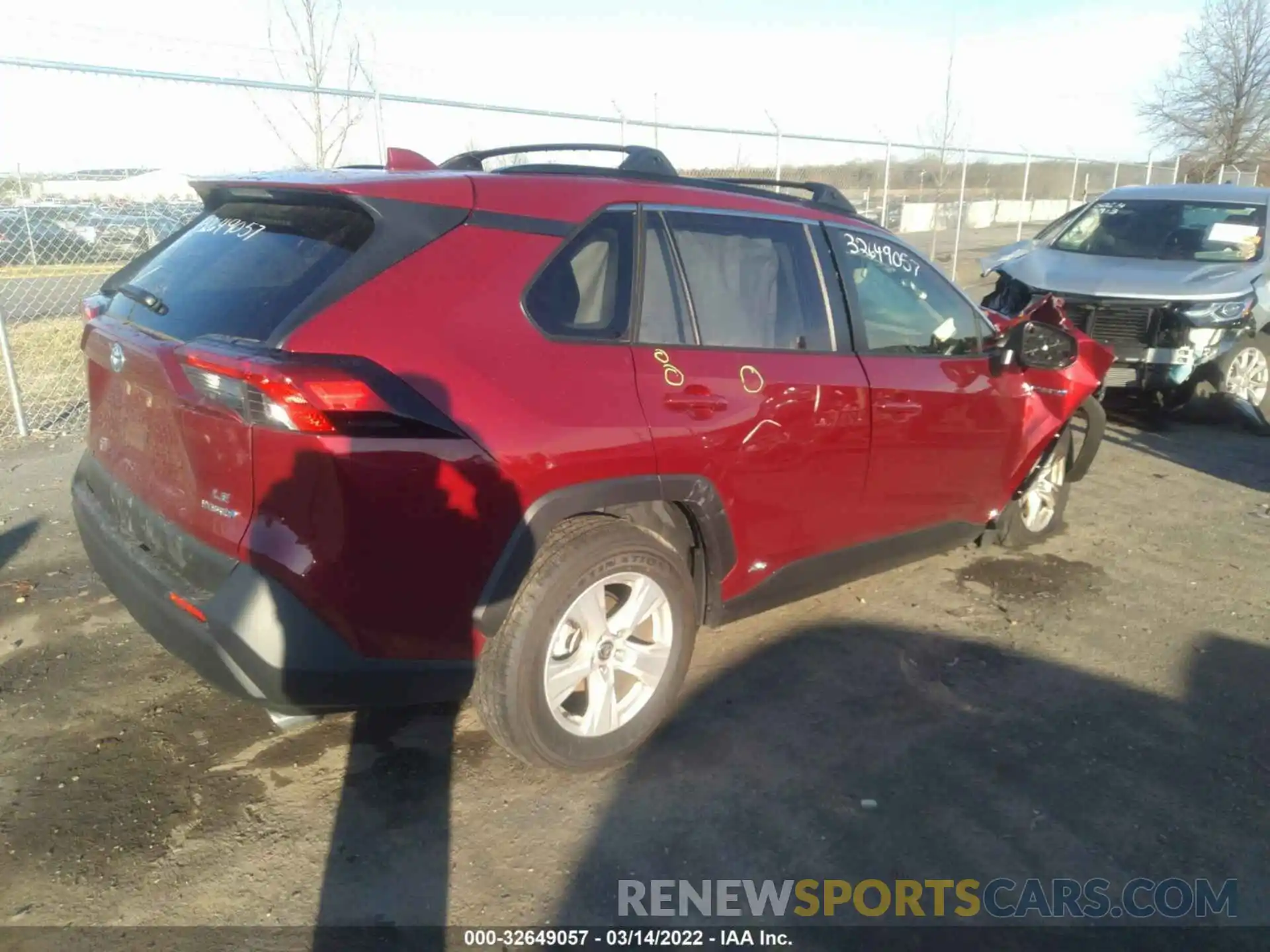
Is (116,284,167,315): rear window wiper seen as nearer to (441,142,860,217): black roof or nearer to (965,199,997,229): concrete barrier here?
(441,142,860,217): black roof

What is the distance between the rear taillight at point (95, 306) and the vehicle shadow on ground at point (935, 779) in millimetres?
2370

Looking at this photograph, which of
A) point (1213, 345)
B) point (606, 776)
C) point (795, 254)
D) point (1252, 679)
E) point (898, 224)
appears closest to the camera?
point (606, 776)

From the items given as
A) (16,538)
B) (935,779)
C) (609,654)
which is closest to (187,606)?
(609,654)

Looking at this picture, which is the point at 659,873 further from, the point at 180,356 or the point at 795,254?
the point at 795,254

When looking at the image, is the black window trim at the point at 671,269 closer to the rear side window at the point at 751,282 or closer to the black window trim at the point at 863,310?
the rear side window at the point at 751,282

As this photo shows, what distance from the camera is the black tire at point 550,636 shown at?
9.07ft

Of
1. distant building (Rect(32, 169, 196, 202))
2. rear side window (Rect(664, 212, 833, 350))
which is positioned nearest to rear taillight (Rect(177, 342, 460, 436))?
rear side window (Rect(664, 212, 833, 350))

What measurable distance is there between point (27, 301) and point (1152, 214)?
Answer: 1003 centimetres

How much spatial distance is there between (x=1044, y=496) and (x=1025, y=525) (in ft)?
0.74

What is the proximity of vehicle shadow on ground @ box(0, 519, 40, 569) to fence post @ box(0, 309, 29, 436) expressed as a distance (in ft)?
4.93

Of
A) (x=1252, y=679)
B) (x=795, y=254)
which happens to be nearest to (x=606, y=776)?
(x=795, y=254)

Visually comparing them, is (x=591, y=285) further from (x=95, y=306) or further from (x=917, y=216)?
Answer: (x=917, y=216)

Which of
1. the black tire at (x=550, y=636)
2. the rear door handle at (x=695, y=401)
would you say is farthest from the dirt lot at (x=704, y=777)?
the rear door handle at (x=695, y=401)

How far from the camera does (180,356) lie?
253 cm
